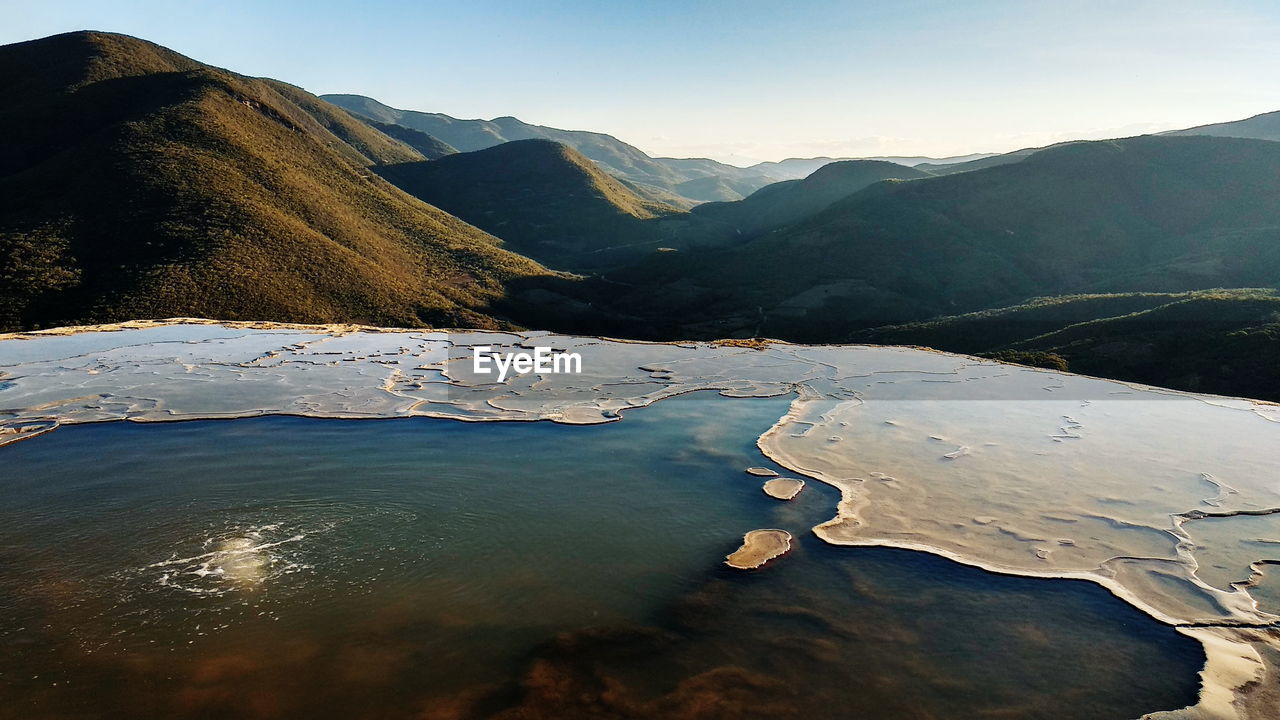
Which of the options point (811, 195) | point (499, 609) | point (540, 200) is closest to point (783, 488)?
point (499, 609)

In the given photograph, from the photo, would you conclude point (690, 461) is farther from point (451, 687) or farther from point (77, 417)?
point (77, 417)

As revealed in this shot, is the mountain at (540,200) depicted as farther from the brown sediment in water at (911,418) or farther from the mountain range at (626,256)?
the brown sediment in water at (911,418)

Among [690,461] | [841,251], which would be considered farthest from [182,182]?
[841,251]

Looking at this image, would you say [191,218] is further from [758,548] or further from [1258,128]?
[1258,128]

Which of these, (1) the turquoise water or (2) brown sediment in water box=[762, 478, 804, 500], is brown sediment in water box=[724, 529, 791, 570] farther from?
(2) brown sediment in water box=[762, 478, 804, 500]

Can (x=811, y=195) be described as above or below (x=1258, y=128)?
below

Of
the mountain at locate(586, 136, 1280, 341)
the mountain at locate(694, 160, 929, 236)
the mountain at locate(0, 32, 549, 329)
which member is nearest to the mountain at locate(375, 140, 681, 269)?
the mountain at locate(694, 160, 929, 236)

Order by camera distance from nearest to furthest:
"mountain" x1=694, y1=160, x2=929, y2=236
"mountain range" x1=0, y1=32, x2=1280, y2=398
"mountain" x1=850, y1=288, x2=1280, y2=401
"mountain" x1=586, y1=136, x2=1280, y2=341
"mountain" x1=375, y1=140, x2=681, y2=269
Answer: "mountain" x1=850, y1=288, x2=1280, y2=401
"mountain range" x1=0, y1=32, x2=1280, y2=398
"mountain" x1=586, y1=136, x2=1280, y2=341
"mountain" x1=375, y1=140, x2=681, y2=269
"mountain" x1=694, y1=160, x2=929, y2=236
